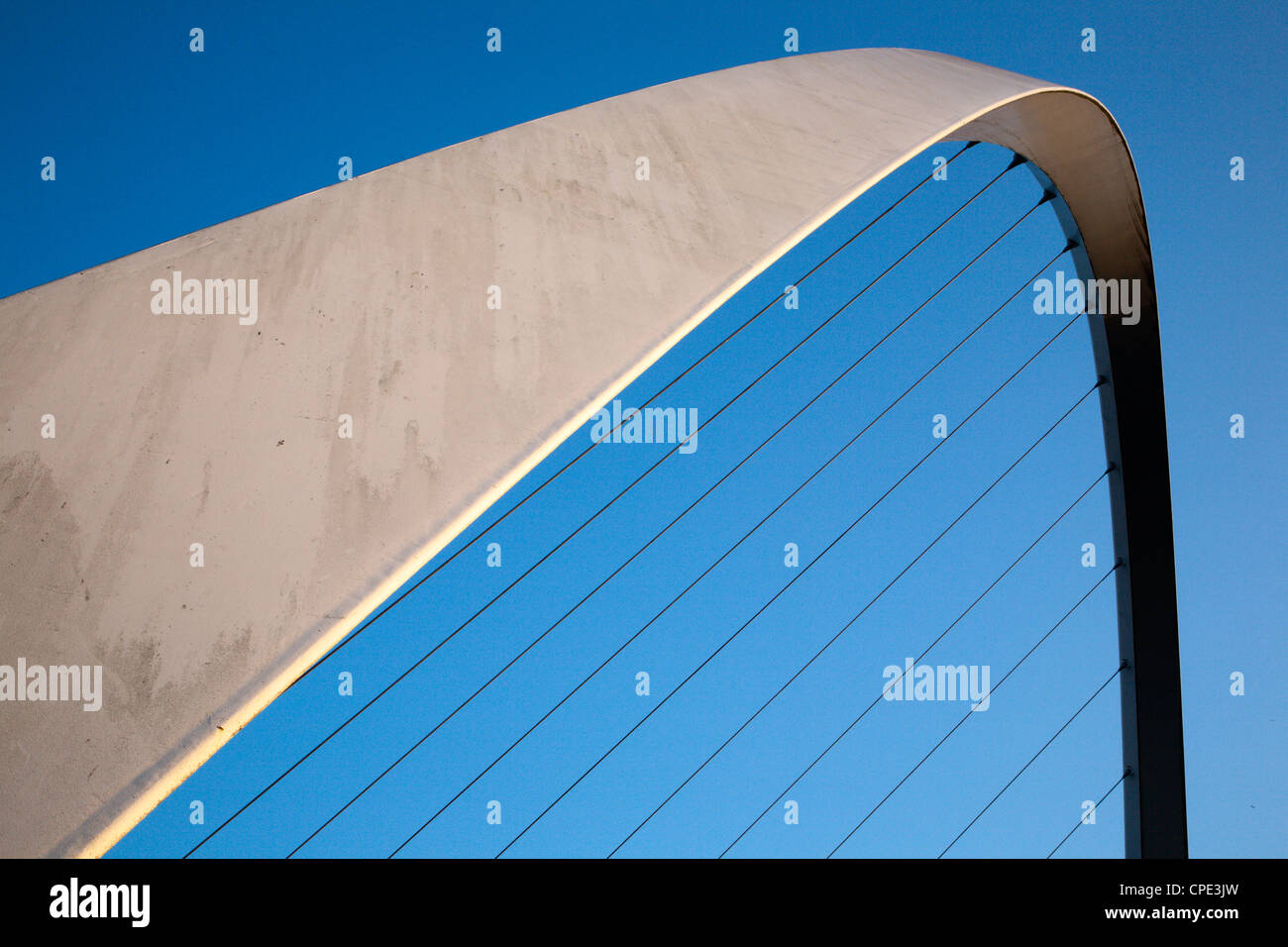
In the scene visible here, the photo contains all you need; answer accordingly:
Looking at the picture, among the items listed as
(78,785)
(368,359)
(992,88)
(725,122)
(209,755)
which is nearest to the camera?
(78,785)

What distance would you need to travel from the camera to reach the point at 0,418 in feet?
9.09

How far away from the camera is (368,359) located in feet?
10.0

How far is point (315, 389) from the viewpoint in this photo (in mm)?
2936

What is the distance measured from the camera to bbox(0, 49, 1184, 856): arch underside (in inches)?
90.2

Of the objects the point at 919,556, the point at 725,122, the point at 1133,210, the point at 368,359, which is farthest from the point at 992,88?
the point at 368,359

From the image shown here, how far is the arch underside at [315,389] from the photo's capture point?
90.2 inches

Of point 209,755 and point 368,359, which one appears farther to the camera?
point 368,359

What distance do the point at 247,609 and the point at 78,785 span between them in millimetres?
557
